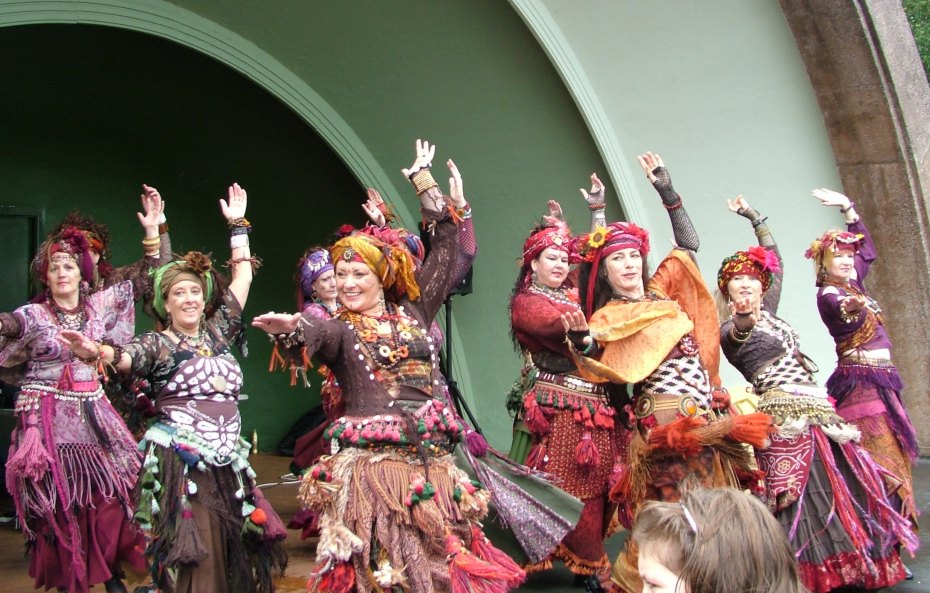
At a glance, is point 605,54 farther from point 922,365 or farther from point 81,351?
point 81,351

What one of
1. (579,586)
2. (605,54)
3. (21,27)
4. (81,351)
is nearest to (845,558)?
(579,586)

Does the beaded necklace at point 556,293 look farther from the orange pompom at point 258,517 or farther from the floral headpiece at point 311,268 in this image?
the orange pompom at point 258,517

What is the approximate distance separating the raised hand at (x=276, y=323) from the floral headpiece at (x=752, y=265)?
2415 mm

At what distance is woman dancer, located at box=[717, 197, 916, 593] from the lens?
5008 mm

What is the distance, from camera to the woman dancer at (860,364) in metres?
5.90

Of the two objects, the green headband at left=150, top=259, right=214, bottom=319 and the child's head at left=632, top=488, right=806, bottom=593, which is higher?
the green headband at left=150, top=259, right=214, bottom=319

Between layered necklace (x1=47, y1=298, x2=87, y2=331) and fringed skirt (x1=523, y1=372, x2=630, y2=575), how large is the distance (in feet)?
7.59

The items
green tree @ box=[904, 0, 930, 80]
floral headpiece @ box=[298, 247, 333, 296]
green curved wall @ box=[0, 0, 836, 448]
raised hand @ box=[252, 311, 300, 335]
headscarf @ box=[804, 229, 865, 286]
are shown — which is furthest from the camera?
green tree @ box=[904, 0, 930, 80]

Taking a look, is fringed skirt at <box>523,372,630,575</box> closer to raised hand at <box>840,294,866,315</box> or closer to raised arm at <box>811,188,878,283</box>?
raised hand at <box>840,294,866,315</box>

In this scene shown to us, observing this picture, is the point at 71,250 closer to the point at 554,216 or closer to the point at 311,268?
the point at 311,268

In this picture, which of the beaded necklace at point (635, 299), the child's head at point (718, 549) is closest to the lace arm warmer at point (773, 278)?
the beaded necklace at point (635, 299)

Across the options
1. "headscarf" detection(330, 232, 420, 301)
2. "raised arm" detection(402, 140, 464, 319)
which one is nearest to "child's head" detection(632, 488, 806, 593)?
"headscarf" detection(330, 232, 420, 301)

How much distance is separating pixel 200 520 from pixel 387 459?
895 millimetres

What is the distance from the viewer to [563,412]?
5.41 m
